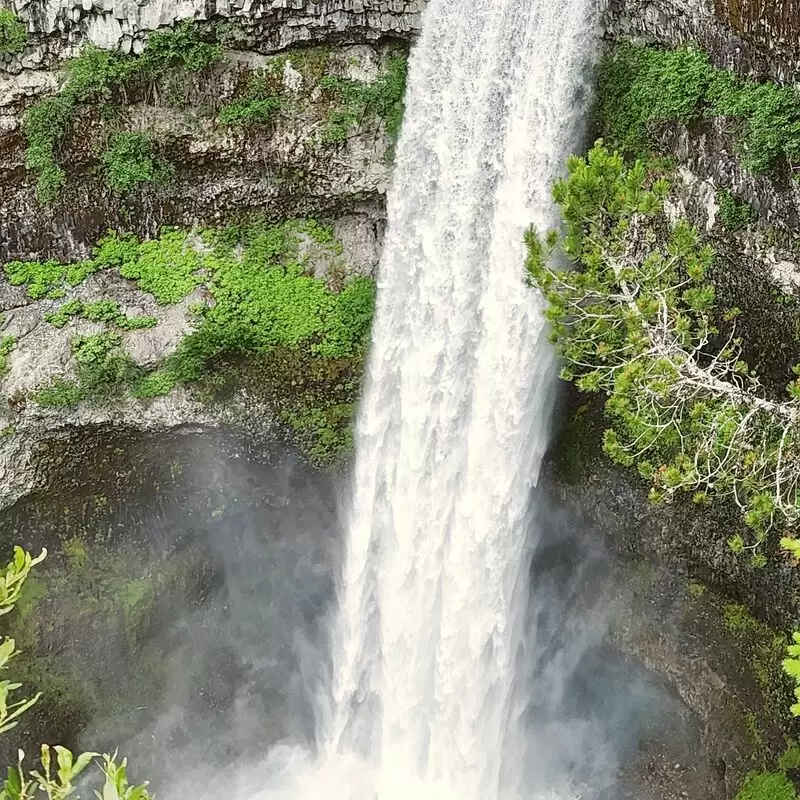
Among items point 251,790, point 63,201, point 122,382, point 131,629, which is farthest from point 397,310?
point 251,790

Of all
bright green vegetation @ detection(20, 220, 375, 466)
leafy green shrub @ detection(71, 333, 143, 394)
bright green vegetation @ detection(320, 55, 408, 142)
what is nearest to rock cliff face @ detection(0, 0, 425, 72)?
bright green vegetation @ detection(320, 55, 408, 142)

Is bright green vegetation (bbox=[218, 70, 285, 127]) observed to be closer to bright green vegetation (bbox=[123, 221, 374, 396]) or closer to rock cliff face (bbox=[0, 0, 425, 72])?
rock cliff face (bbox=[0, 0, 425, 72])

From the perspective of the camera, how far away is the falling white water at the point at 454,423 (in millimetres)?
9359

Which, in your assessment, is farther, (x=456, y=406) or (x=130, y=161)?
(x=130, y=161)

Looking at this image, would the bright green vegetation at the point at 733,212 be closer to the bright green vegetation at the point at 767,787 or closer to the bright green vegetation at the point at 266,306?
the bright green vegetation at the point at 266,306

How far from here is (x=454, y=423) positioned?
10320 millimetres

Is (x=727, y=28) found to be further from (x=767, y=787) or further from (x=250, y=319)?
(x=767, y=787)

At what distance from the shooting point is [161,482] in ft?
40.5

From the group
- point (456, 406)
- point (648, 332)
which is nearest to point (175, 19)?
point (456, 406)

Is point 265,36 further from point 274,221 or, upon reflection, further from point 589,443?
point 589,443

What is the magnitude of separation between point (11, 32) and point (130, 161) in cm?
211

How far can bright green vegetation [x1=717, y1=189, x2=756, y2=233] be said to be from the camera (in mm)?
8258

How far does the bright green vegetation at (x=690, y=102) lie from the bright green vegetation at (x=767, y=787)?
6.58 meters

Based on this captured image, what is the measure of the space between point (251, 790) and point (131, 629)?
2.90 metres
